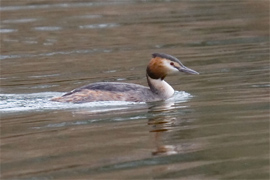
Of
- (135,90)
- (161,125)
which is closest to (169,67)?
(135,90)

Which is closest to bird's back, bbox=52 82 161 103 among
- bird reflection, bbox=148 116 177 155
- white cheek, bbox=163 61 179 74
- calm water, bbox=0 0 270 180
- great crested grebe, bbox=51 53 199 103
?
great crested grebe, bbox=51 53 199 103

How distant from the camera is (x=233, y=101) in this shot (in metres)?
11.3

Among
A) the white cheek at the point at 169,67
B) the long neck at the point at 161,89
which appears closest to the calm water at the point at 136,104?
the long neck at the point at 161,89

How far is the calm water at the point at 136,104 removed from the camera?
8000 mm

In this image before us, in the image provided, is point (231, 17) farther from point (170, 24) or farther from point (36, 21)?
point (36, 21)

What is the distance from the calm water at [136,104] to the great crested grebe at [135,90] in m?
0.16

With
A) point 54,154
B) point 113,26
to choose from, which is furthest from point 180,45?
point 54,154

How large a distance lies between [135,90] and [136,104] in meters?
0.25

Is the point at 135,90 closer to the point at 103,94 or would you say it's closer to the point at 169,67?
the point at 103,94

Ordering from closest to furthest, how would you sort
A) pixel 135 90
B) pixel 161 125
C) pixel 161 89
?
pixel 161 125 < pixel 135 90 < pixel 161 89

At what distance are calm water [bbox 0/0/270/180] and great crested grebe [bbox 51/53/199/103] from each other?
0.16 metres

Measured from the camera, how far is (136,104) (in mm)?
11938

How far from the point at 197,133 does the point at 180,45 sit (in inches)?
354

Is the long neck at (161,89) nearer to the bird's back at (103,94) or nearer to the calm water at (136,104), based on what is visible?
the calm water at (136,104)
